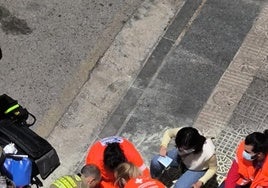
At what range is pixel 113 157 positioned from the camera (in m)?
5.99

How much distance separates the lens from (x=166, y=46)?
328 inches

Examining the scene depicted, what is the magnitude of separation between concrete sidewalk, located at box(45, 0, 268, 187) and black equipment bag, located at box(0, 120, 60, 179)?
1.13 metres

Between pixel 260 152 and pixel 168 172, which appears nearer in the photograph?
pixel 260 152

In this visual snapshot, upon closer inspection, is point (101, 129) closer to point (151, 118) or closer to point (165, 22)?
point (151, 118)

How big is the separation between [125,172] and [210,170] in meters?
0.96

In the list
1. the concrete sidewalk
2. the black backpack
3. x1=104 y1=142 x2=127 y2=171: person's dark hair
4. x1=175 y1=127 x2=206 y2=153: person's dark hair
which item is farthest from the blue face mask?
the black backpack

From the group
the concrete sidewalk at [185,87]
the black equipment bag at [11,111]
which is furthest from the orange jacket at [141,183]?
the concrete sidewalk at [185,87]

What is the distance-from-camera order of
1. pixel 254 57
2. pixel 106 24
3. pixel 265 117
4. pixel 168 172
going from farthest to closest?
pixel 106 24, pixel 254 57, pixel 265 117, pixel 168 172

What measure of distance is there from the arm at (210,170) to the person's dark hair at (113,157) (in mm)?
845

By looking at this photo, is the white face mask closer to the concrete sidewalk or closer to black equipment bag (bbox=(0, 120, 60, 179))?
the concrete sidewalk

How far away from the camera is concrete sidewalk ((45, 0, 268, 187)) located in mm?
7477

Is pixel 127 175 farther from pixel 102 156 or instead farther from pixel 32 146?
pixel 32 146

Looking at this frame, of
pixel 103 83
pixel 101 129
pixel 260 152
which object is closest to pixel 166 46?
pixel 103 83

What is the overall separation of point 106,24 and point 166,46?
0.90 m
